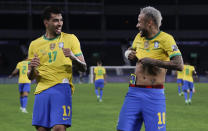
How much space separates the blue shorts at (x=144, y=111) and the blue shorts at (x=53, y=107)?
734mm

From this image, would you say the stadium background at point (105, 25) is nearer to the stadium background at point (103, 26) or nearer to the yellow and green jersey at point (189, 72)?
the stadium background at point (103, 26)

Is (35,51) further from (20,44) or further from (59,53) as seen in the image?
(20,44)

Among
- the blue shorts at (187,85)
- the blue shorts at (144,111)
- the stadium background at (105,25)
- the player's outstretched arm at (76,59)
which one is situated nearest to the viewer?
the player's outstretched arm at (76,59)

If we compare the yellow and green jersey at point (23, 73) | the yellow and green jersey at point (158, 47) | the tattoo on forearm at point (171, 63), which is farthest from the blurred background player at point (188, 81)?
the tattoo on forearm at point (171, 63)

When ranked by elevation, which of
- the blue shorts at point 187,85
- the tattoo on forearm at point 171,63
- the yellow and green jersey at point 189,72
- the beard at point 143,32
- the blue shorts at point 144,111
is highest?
the beard at point 143,32

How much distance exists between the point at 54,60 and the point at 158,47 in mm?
1332

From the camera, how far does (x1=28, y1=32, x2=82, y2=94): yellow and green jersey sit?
5.04 meters

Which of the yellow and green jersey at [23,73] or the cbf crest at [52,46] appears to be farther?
the yellow and green jersey at [23,73]

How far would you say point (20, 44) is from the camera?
55.7 meters

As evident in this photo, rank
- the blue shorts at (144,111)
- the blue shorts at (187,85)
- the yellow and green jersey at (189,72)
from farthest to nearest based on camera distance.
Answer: the yellow and green jersey at (189,72) < the blue shorts at (187,85) < the blue shorts at (144,111)

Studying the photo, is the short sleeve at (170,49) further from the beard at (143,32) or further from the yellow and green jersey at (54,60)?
the yellow and green jersey at (54,60)

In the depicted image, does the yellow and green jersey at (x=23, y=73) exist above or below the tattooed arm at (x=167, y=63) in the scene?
below

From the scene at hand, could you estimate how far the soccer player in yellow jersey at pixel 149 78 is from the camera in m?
5.02

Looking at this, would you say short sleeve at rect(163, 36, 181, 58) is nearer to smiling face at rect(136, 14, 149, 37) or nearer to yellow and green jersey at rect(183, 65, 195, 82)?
smiling face at rect(136, 14, 149, 37)
